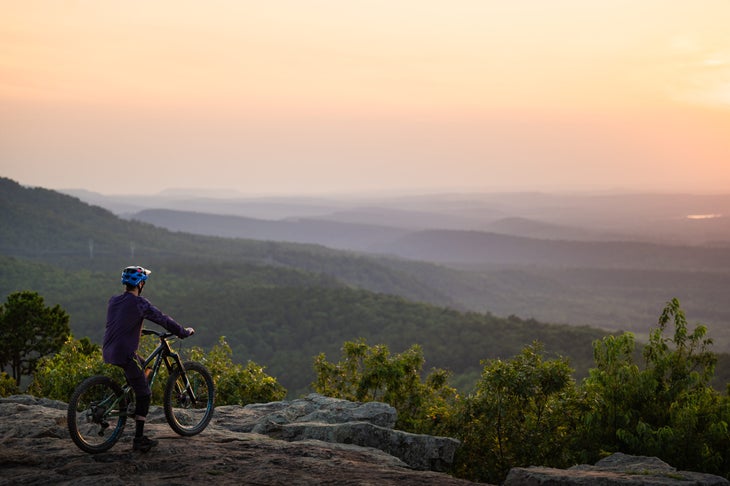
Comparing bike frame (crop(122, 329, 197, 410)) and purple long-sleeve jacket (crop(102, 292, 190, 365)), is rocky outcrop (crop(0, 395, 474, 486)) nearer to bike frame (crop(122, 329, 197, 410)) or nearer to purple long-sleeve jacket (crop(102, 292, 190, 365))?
bike frame (crop(122, 329, 197, 410))

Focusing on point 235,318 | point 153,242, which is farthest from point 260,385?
point 153,242

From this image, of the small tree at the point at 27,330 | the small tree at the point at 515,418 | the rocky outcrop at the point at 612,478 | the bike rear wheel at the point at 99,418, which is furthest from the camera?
the small tree at the point at 27,330

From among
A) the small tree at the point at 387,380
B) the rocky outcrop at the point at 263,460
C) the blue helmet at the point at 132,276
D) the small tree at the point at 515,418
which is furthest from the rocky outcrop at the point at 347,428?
the small tree at the point at 387,380

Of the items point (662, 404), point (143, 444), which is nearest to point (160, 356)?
point (143, 444)

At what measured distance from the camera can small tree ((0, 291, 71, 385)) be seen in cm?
3556

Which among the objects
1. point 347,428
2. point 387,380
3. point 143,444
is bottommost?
point 387,380

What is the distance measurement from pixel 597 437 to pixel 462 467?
13.6 ft

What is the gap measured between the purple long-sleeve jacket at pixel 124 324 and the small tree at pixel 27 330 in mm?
28123

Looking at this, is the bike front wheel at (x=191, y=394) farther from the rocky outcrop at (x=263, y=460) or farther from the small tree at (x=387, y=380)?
the small tree at (x=387, y=380)

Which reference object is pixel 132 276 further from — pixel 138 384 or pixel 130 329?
pixel 138 384

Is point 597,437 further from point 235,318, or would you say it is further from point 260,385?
point 235,318

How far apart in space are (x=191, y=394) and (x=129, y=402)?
122cm

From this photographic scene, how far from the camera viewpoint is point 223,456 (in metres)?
11.2

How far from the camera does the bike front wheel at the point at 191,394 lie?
40.6ft
